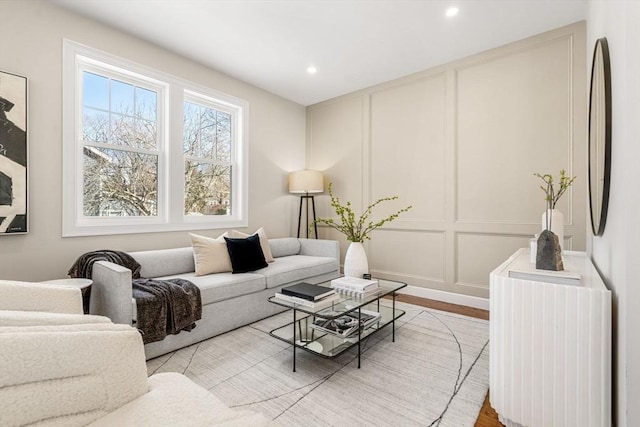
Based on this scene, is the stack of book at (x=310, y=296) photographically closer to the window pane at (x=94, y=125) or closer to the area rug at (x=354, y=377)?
the area rug at (x=354, y=377)

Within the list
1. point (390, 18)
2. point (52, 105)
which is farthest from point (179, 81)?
point (390, 18)

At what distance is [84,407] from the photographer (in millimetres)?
676

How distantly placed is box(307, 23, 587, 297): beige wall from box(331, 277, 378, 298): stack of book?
5.19 ft

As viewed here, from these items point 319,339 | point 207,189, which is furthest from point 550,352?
point 207,189

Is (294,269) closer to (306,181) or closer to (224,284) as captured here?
(224,284)

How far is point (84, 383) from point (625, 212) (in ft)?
5.64

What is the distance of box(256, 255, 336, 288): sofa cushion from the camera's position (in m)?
3.00

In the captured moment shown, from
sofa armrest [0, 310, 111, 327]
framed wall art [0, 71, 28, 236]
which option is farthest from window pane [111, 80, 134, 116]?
sofa armrest [0, 310, 111, 327]

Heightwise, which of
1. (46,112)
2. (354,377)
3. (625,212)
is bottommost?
(354,377)

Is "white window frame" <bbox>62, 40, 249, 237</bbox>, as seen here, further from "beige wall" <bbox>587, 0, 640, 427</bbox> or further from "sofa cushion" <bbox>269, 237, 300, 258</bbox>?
"beige wall" <bbox>587, 0, 640, 427</bbox>

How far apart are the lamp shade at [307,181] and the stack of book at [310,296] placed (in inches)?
88.3

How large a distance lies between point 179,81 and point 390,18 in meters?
2.28

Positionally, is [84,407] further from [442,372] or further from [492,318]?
[442,372]

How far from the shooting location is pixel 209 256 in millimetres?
2920
